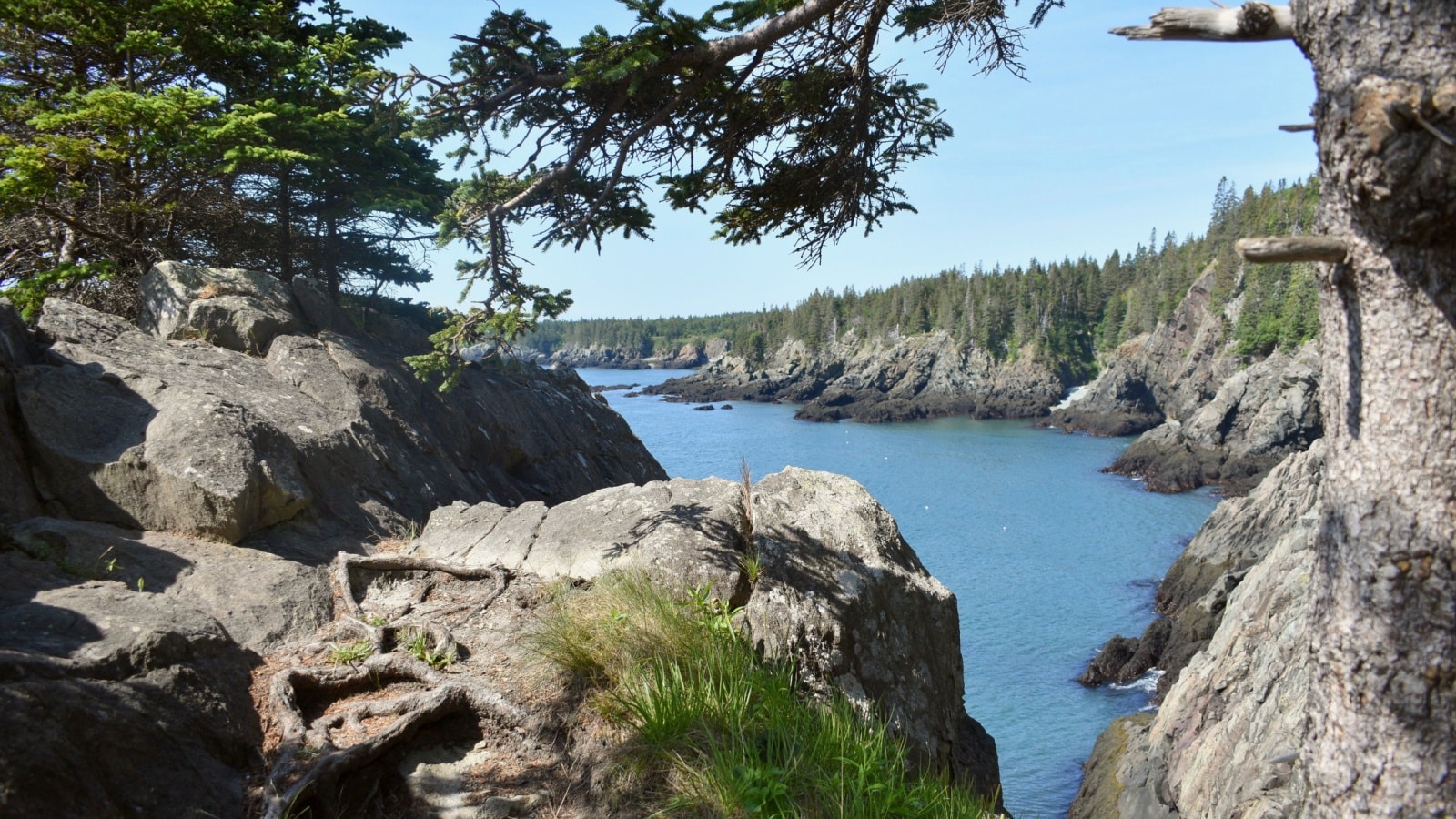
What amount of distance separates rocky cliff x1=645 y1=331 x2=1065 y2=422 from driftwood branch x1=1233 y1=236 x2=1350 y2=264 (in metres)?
75.6

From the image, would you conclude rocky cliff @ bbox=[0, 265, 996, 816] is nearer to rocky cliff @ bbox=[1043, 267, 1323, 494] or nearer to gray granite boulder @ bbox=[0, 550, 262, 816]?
gray granite boulder @ bbox=[0, 550, 262, 816]

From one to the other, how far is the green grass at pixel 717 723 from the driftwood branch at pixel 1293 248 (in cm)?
294

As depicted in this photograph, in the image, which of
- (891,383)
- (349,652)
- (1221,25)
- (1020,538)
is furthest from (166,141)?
(891,383)

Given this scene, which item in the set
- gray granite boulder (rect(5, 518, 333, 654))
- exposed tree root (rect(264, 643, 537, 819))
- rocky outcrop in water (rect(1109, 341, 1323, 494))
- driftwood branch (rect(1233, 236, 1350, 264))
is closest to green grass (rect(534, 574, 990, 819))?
exposed tree root (rect(264, 643, 537, 819))

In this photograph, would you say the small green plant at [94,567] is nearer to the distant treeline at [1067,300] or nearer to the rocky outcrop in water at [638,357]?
the distant treeline at [1067,300]

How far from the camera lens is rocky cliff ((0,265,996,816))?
4.15 metres

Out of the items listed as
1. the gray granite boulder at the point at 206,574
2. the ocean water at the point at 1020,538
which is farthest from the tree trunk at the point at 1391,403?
the gray granite boulder at the point at 206,574

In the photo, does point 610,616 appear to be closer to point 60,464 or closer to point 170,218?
point 60,464

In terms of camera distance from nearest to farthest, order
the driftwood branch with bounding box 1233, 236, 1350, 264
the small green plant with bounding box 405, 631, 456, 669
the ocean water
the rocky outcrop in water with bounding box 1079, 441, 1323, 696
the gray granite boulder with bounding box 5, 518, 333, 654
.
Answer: the driftwood branch with bounding box 1233, 236, 1350, 264 < the small green plant with bounding box 405, 631, 456, 669 < the gray granite boulder with bounding box 5, 518, 333, 654 < the ocean water < the rocky outcrop in water with bounding box 1079, 441, 1323, 696

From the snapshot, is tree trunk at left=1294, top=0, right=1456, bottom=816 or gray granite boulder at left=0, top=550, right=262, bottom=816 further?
gray granite boulder at left=0, top=550, right=262, bottom=816

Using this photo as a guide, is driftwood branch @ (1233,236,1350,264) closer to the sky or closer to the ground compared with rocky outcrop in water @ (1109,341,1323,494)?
closer to the sky

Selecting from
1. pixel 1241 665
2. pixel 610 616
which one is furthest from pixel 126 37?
pixel 1241 665

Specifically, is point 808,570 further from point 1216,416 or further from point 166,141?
point 1216,416

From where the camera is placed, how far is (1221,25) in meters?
3.56
